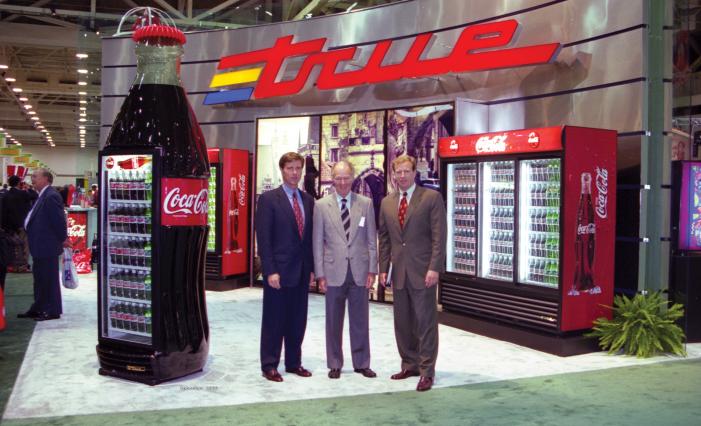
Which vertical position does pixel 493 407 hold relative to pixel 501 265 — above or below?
below

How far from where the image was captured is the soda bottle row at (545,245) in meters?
6.47

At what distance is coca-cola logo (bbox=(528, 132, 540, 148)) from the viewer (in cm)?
645

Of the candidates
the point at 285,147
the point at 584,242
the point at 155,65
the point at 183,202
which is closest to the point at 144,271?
the point at 183,202

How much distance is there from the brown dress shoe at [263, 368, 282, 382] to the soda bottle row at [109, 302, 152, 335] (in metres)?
0.92

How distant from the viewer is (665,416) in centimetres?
441

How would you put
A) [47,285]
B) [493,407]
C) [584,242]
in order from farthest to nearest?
[47,285]
[584,242]
[493,407]

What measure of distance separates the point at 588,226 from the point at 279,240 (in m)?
2.94

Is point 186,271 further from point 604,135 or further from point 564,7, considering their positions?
point 564,7

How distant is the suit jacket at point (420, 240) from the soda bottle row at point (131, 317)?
1.86 metres

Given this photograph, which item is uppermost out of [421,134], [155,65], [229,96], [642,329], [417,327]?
[229,96]

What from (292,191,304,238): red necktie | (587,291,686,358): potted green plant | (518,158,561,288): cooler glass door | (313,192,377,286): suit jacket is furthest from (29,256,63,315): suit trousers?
(587,291,686,358): potted green plant

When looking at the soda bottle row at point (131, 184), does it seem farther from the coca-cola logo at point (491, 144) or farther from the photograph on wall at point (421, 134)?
the photograph on wall at point (421, 134)

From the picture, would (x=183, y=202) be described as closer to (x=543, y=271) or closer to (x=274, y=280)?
(x=274, y=280)

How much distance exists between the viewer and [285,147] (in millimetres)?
10289
